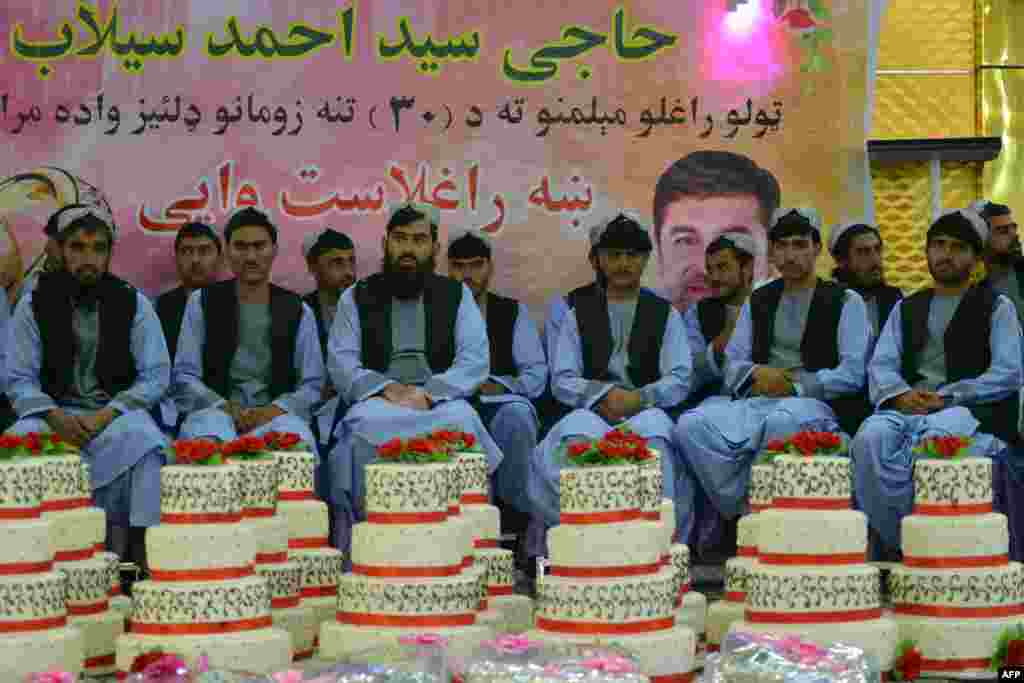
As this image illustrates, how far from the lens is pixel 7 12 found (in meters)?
12.1

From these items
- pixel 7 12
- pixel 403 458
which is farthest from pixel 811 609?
pixel 7 12

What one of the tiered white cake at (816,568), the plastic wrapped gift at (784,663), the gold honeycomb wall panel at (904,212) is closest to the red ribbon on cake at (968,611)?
the tiered white cake at (816,568)

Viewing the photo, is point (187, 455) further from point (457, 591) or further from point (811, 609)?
point (811, 609)

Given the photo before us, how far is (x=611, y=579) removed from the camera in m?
7.30

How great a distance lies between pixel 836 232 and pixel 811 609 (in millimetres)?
4452

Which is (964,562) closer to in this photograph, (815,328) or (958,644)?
(958,644)

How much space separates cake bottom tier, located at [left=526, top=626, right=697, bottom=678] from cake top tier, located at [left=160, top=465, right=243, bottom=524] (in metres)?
1.14

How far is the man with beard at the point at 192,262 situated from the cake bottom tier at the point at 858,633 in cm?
503

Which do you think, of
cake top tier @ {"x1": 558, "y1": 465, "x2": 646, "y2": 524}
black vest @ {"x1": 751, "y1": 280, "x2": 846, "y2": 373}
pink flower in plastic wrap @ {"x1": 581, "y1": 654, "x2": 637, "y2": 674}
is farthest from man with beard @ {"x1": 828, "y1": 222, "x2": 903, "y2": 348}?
pink flower in plastic wrap @ {"x1": 581, "y1": 654, "x2": 637, "y2": 674}

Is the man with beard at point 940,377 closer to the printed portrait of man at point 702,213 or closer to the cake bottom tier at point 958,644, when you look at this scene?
the printed portrait of man at point 702,213

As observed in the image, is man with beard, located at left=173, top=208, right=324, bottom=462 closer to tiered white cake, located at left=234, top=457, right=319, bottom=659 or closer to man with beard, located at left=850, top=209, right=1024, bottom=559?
tiered white cake, located at left=234, top=457, right=319, bottom=659

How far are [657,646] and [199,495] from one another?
165 cm

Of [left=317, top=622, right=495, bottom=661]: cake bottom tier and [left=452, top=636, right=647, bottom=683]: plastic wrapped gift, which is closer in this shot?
[left=452, top=636, right=647, bottom=683]: plastic wrapped gift

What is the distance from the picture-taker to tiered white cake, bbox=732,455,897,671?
7.44 metres
